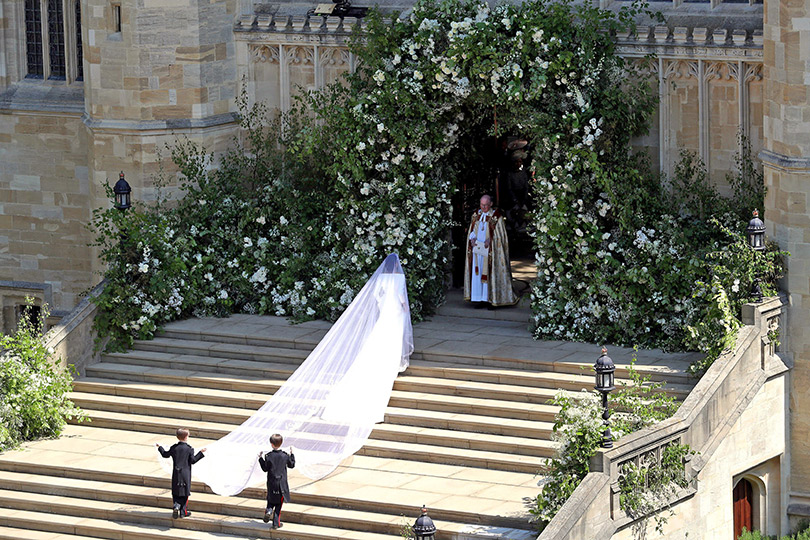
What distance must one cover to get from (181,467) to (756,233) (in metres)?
7.81

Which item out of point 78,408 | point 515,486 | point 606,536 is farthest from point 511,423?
point 78,408

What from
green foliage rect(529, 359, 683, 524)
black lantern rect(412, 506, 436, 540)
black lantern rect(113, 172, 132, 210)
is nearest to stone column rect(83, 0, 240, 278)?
black lantern rect(113, 172, 132, 210)

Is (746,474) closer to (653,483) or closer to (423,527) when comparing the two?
(653,483)

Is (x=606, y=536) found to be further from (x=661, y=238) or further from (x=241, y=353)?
(x=241, y=353)

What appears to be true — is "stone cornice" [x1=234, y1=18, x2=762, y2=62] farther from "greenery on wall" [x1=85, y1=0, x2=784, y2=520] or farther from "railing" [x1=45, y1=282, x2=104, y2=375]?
"railing" [x1=45, y1=282, x2=104, y2=375]

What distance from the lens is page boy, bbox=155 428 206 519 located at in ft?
70.4

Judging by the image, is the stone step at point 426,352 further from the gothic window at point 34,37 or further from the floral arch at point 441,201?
the gothic window at point 34,37

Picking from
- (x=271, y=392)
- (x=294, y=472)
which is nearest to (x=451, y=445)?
(x=294, y=472)

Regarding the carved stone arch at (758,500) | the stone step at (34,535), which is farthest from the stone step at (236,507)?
the carved stone arch at (758,500)

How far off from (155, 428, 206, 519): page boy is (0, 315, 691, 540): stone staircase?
1.14 feet

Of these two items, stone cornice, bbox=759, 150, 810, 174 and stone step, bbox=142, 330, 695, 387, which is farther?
stone step, bbox=142, 330, 695, 387

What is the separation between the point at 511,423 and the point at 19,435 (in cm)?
667

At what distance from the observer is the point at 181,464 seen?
70.3 ft

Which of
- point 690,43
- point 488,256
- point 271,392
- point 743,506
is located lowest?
point 743,506
